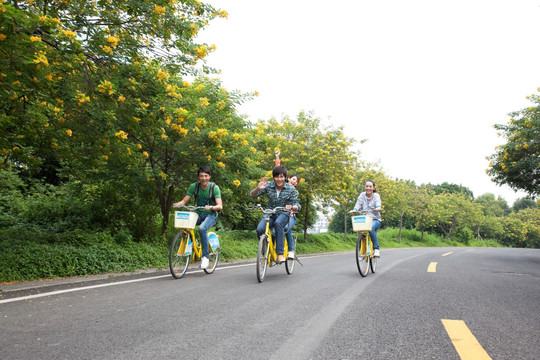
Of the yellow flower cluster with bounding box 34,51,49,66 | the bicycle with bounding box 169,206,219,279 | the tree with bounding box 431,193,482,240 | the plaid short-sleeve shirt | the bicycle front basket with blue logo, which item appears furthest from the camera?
the tree with bounding box 431,193,482,240

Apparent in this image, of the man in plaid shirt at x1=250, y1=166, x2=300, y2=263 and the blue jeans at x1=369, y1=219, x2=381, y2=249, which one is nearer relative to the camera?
the man in plaid shirt at x1=250, y1=166, x2=300, y2=263

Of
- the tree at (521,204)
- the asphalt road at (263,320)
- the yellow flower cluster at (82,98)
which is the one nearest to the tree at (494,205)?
the tree at (521,204)

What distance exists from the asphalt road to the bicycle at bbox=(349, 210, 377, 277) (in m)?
1.27

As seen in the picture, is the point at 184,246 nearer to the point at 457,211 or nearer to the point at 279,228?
the point at 279,228

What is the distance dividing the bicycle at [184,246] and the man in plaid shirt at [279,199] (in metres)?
1.20

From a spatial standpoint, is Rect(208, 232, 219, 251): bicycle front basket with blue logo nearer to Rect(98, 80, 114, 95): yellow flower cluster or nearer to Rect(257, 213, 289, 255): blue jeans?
Rect(257, 213, 289, 255): blue jeans

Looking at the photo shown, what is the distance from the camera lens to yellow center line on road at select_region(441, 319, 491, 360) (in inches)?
108

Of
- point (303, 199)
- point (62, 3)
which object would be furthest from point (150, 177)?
point (303, 199)

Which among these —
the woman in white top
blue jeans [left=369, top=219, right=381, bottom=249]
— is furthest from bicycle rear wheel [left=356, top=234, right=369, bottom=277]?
the woman in white top

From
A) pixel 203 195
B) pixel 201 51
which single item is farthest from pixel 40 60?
pixel 203 195

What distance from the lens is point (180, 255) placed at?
6.91 metres

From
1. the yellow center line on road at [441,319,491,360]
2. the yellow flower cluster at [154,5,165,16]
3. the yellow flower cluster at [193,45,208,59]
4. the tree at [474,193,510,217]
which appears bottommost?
the yellow center line on road at [441,319,491,360]

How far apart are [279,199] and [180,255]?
2059 millimetres

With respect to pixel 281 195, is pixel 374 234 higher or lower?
lower
